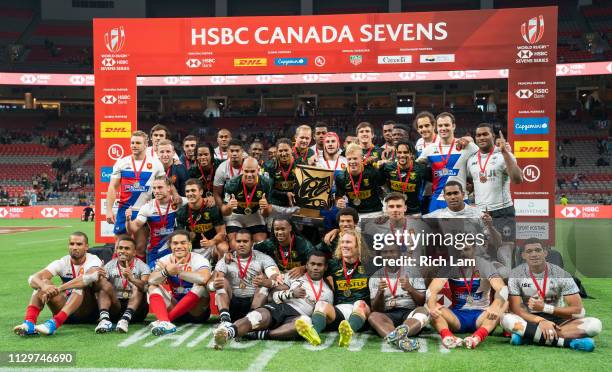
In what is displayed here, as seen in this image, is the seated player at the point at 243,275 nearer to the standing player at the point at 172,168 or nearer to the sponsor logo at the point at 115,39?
the standing player at the point at 172,168

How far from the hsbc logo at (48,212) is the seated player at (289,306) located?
87.5ft

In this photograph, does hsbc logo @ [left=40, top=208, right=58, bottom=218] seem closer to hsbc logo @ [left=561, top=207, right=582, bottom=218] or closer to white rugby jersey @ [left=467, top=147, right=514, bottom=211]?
hsbc logo @ [left=561, top=207, right=582, bottom=218]

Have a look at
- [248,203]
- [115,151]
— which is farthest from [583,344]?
[115,151]

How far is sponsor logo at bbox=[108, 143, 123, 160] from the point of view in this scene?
456 inches

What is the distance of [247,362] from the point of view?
4969 mm

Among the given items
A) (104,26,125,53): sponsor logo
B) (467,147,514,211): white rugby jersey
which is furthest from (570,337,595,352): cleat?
(104,26,125,53): sponsor logo

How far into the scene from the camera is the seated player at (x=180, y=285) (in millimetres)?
6301

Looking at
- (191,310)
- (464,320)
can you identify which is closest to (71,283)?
(191,310)

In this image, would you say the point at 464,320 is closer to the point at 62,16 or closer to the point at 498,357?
the point at 498,357

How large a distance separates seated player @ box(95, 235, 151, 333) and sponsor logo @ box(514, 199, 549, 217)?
6.88 meters

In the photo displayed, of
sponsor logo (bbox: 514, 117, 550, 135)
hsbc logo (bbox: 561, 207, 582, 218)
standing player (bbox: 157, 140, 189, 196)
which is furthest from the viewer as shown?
hsbc logo (bbox: 561, 207, 582, 218)

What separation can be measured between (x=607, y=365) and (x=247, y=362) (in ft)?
10.2

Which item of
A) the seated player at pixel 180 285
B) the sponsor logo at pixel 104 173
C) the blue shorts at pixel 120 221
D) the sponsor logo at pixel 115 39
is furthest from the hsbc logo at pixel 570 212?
the seated player at pixel 180 285

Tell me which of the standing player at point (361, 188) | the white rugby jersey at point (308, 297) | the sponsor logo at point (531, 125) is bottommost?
the white rugby jersey at point (308, 297)
